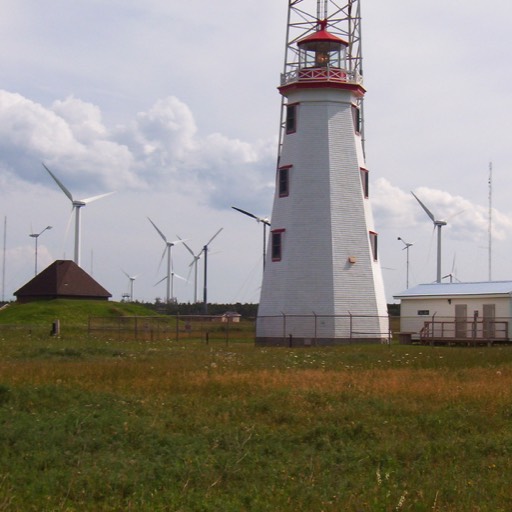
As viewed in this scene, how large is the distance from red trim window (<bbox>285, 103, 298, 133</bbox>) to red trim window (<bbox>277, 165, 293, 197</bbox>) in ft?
6.63

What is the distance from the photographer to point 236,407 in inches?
779

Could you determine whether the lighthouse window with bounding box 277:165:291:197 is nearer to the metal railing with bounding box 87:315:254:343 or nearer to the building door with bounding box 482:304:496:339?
the metal railing with bounding box 87:315:254:343

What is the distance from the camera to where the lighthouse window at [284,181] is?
4741cm

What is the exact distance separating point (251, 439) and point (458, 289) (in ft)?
124

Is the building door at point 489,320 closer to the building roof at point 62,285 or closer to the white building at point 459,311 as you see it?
the white building at point 459,311

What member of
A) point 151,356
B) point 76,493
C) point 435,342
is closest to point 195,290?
point 435,342

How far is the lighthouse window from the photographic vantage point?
4741cm

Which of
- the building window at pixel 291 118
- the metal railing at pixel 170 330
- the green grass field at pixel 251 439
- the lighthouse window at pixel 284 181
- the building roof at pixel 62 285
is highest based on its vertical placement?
the building window at pixel 291 118

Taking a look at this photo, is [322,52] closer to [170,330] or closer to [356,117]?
[356,117]

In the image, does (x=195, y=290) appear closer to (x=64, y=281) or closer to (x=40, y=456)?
(x=64, y=281)

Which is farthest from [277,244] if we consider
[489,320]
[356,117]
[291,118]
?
[489,320]

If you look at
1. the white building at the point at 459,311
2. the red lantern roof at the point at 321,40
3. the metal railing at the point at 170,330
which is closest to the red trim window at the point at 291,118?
the red lantern roof at the point at 321,40

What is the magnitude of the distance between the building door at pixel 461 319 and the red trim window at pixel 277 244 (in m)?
10.4

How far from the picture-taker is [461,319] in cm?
5131
